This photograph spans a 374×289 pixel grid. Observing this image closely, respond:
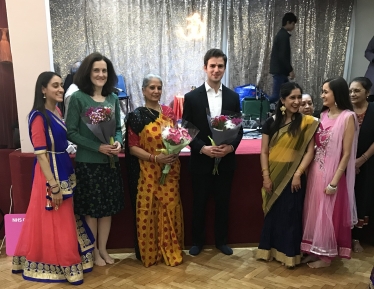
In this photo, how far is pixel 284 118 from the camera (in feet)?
8.48

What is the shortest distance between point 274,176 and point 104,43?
3.83m

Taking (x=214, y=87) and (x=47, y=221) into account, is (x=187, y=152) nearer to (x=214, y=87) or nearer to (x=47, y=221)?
(x=214, y=87)

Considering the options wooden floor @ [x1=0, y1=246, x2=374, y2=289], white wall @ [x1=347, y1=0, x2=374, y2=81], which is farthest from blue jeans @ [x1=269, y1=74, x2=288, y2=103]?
wooden floor @ [x1=0, y1=246, x2=374, y2=289]

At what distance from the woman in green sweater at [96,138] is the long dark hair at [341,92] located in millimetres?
1530

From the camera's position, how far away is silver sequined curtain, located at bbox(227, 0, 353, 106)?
229 inches

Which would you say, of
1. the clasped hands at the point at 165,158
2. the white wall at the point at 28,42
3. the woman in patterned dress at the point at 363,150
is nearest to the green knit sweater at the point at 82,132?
the clasped hands at the point at 165,158

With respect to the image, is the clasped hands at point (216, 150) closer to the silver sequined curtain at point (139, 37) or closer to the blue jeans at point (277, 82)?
the blue jeans at point (277, 82)

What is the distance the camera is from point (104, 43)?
5.48 metres

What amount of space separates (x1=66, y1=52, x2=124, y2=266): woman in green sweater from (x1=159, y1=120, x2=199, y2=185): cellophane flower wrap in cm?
33

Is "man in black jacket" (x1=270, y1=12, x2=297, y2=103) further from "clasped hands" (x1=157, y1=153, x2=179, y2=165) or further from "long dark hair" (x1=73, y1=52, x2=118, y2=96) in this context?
"long dark hair" (x1=73, y1=52, x2=118, y2=96)

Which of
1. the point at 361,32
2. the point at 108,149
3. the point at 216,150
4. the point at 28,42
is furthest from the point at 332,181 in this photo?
the point at 361,32

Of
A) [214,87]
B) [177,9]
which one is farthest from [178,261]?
[177,9]

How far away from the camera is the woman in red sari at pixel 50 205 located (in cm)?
231

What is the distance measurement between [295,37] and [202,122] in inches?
160
